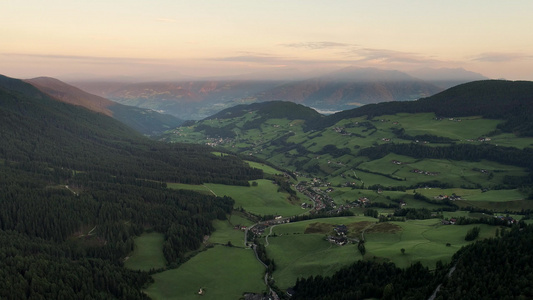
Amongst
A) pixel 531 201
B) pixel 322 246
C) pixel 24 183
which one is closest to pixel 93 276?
pixel 322 246

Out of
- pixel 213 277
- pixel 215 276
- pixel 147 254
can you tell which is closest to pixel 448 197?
pixel 215 276

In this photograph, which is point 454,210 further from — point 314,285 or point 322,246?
point 314,285

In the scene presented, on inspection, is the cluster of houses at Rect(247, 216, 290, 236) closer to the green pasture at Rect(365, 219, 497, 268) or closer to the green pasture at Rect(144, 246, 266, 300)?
the green pasture at Rect(144, 246, 266, 300)

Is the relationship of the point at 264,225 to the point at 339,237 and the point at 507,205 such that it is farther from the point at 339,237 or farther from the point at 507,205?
the point at 507,205

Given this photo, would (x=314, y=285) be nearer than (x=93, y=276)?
Yes

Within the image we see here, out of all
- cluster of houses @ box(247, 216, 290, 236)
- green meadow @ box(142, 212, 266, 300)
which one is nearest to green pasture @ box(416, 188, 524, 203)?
cluster of houses @ box(247, 216, 290, 236)

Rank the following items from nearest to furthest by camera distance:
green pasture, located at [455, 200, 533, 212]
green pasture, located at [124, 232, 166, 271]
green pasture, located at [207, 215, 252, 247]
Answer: green pasture, located at [124, 232, 166, 271] → green pasture, located at [207, 215, 252, 247] → green pasture, located at [455, 200, 533, 212]
